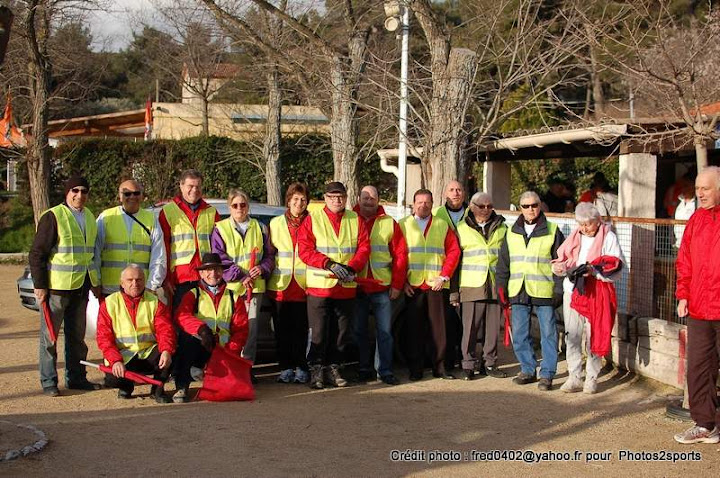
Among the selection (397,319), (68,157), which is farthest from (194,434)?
(68,157)

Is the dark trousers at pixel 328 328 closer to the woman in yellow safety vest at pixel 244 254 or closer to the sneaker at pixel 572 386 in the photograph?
the woman in yellow safety vest at pixel 244 254

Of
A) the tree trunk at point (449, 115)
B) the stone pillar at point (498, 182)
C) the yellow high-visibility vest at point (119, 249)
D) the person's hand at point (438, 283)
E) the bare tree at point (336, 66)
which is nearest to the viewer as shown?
the yellow high-visibility vest at point (119, 249)

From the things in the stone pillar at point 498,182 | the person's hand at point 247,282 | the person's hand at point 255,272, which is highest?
the stone pillar at point 498,182

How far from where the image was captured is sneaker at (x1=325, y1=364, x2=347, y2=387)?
8578mm

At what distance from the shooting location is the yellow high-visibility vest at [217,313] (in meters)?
7.99

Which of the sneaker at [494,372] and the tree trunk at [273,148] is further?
the tree trunk at [273,148]

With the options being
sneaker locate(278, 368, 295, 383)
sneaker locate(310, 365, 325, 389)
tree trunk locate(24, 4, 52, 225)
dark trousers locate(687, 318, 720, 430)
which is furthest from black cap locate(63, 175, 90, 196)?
tree trunk locate(24, 4, 52, 225)

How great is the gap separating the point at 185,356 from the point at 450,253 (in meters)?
2.83

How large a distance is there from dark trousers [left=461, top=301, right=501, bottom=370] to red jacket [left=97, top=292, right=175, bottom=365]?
9.89ft

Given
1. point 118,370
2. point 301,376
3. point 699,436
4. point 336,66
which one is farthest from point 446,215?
point 336,66

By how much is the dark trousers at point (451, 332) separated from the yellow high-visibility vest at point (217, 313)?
7.46ft

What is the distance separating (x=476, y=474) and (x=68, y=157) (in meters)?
23.3

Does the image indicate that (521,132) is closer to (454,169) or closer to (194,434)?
(454,169)

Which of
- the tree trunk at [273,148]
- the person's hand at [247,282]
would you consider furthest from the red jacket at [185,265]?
the tree trunk at [273,148]
